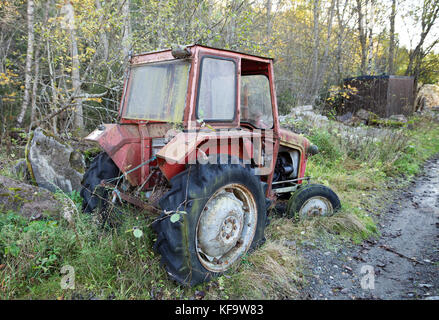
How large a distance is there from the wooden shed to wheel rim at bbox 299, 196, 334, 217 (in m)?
9.70

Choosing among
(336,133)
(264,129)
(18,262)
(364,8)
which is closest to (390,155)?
(336,133)

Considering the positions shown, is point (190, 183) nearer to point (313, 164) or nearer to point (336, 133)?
point (313, 164)

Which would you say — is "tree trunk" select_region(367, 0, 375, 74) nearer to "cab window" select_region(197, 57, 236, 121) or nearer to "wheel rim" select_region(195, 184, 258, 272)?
"cab window" select_region(197, 57, 236, 121)

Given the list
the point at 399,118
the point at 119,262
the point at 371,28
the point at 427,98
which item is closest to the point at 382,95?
the point at 399,118

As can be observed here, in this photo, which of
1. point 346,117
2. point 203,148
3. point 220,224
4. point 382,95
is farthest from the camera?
point 346,117

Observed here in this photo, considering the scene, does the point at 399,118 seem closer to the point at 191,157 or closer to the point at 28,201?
the point at 191,157

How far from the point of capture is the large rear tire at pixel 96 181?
3320 mm

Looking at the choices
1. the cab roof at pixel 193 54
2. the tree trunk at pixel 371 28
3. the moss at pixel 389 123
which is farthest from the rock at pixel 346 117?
the cab roof at pixel 193 54

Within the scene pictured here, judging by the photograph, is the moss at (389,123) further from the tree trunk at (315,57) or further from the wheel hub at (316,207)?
the wheel hub at (316,207)

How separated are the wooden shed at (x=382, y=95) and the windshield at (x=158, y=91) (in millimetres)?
11450

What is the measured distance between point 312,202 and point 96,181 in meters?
2.80

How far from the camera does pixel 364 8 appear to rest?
13.0 m

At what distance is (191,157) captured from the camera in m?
2.58

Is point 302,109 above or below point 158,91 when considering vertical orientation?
below
